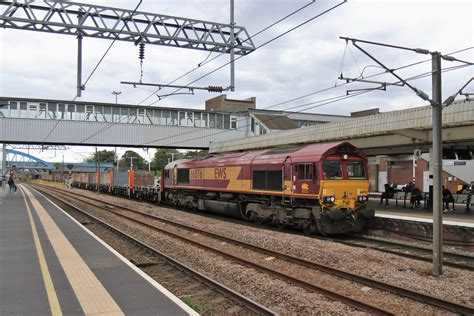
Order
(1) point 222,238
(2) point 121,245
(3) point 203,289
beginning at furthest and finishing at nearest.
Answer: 1. (1) point 222,238
2. (2) point 121,245
3. (3) point 203,289

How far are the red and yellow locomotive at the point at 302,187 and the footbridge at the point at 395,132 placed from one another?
16.1ft

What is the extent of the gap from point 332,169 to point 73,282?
1010 centimetres

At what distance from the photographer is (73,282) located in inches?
299

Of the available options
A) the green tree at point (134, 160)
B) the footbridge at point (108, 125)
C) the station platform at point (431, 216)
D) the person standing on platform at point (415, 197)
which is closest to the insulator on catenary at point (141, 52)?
the station platform at point (431, 216)

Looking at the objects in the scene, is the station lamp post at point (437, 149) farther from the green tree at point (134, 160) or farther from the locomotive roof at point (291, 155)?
the green tree at point (134, 160)

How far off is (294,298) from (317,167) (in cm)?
813

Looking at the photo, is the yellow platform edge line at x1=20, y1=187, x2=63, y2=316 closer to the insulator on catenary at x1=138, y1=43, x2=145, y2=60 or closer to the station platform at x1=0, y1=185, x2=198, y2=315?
the station platform at x1=0, y1=185, x2=198, y2=315

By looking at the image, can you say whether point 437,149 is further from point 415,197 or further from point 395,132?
point 415,197

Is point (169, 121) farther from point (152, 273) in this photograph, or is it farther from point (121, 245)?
point (152, 273)

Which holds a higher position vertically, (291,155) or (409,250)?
(291,155)

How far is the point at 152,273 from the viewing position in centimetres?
970

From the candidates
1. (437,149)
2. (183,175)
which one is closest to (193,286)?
(437,149)

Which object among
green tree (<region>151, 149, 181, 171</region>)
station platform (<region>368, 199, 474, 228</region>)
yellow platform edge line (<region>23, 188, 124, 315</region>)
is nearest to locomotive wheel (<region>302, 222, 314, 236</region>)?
station platform (<region>368, 199, 474, 228</region>)

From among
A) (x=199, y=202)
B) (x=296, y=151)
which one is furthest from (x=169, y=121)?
(x=296, y=151)
